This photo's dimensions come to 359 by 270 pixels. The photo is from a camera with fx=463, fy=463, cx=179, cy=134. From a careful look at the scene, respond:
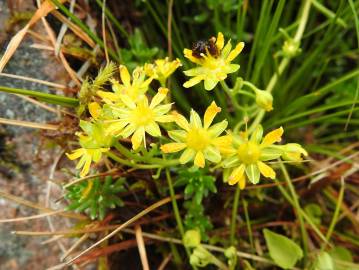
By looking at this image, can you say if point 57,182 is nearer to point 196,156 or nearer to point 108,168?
point 108,168

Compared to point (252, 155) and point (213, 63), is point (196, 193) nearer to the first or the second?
point (252, 155)

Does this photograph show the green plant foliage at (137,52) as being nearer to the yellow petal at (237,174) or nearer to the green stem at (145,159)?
the green stem at (145,159)

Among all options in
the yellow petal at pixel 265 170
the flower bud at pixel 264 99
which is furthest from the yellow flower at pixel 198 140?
the flower bud at pixel 264 99

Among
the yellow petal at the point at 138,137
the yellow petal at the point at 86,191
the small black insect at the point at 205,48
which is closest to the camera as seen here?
the yellow petal at the point at 138,137

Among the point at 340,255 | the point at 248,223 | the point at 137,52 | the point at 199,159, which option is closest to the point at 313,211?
the point at 340,255

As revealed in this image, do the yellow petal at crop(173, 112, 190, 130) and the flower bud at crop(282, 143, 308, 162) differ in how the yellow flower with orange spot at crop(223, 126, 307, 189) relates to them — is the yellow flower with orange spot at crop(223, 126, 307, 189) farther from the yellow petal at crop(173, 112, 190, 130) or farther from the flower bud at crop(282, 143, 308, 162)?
the yellow petal at crop(173, 112, 190, 130)

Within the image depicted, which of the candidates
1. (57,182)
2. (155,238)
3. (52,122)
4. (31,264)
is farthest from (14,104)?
(155,238)
